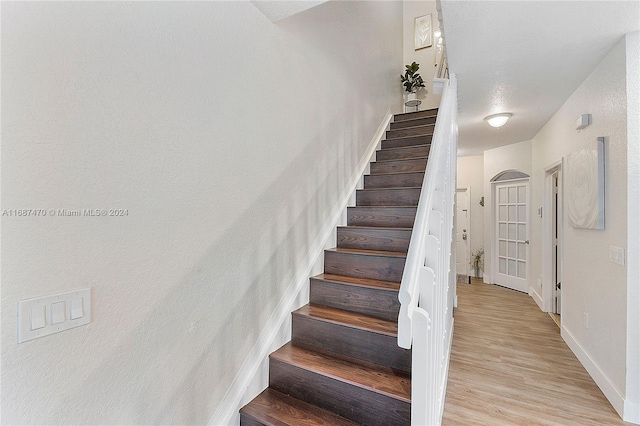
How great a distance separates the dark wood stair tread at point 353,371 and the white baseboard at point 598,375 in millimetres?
1680

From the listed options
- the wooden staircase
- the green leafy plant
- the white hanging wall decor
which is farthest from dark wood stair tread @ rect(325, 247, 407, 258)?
the green leafy plant

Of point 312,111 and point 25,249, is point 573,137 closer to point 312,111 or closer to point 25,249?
point 312,111

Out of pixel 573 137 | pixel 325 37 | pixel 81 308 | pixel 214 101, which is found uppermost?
pixel 325 37

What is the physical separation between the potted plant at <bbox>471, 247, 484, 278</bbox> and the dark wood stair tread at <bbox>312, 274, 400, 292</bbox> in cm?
466

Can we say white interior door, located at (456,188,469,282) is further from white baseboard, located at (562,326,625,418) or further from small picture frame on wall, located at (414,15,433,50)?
white baseboard, located at (562,326,625,418)

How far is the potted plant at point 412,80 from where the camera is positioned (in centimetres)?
503

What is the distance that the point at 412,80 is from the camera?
509 centimetres

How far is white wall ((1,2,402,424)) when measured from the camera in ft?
2.99

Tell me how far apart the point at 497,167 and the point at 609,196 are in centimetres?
336

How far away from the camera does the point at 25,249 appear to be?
2.94 feet

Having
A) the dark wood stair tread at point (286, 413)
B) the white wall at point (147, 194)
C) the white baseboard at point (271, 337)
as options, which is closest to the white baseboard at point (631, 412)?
the dark wood stair tread at point (286, 413)

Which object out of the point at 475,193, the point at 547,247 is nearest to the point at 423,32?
the point at 475,193

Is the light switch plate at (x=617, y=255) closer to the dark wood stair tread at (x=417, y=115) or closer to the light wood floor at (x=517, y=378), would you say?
the light wood floor at (x=517, y=378)

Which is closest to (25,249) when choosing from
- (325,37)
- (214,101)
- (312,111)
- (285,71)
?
(214,101)
